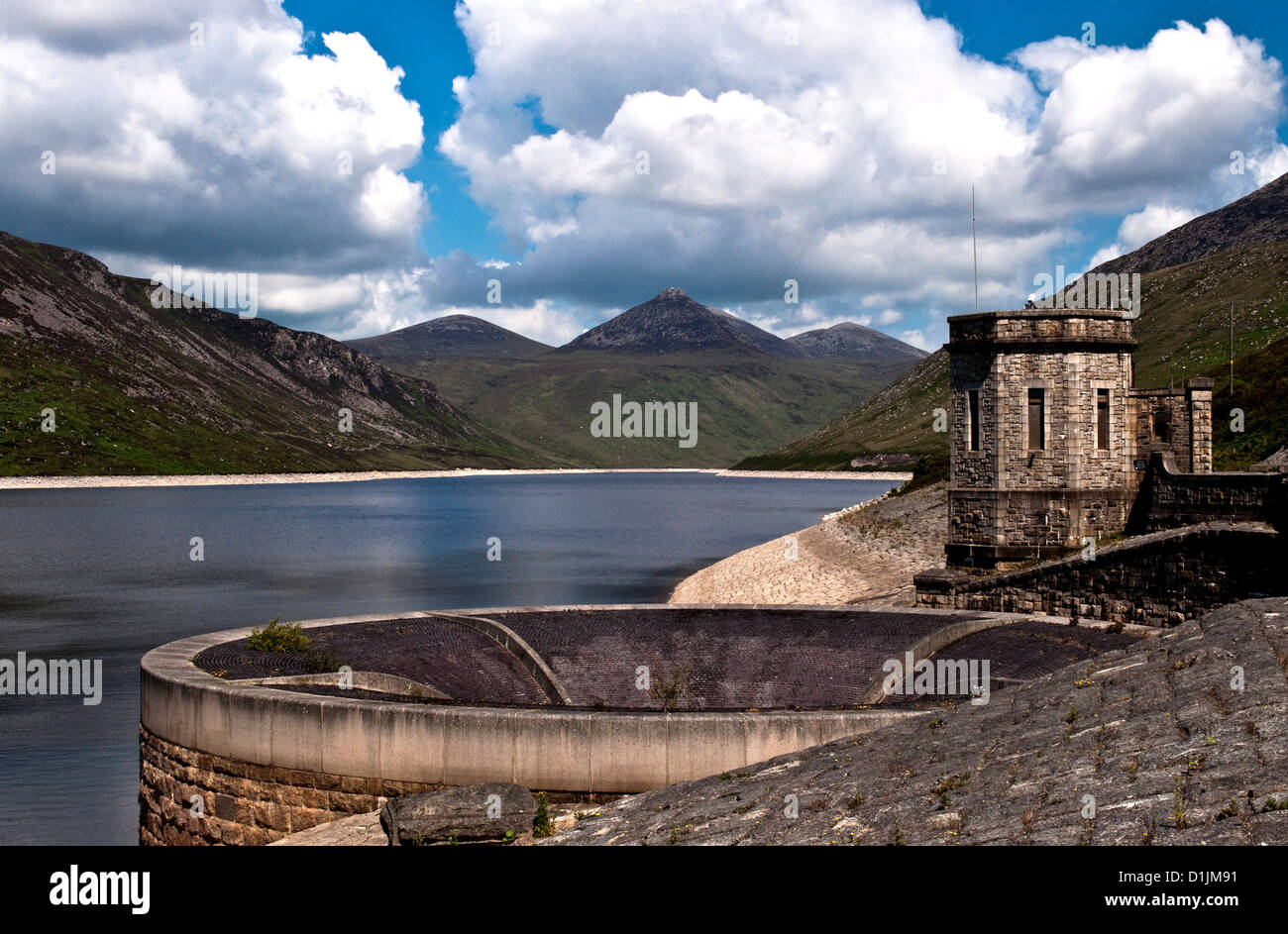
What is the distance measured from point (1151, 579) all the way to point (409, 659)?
17.6 metres

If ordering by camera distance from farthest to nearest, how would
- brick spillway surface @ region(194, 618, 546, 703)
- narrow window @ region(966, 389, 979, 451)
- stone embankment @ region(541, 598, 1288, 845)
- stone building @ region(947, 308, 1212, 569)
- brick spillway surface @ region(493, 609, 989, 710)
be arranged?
narrow window @ region(966, 389, 979, 451) → stone building @ region(947, 308, 1212, 569) → brick spillway surface @ region(493, 609, 989, 710) → brick spillway surface @ region(194, 618, 546, 703) → stone embankment @ region(541, 598, 1288, 845)

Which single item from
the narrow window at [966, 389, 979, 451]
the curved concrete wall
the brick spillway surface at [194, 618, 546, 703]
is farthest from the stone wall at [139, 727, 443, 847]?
the narrow window at [966, 389, 979, 451]

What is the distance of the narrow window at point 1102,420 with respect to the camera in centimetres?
3281

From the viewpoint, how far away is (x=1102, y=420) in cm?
3303

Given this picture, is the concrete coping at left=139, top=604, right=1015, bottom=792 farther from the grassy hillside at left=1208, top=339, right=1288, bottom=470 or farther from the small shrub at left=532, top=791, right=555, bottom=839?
the grassy hillside at left=1208, top=339, right=1288, bottom=470

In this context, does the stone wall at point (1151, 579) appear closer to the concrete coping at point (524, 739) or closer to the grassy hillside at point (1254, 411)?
the concrete coping at point (524, 739)

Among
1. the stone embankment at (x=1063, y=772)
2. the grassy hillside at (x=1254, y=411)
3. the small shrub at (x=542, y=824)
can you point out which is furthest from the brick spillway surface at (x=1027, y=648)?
the grassy hillside at (x=1254, y=411)

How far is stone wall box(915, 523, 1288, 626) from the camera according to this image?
76.1 ft

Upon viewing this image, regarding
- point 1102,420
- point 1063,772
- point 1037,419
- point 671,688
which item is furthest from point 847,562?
point 1063,772

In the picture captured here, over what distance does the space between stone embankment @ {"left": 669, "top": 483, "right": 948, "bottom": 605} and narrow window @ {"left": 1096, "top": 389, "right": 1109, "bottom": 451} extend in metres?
11.9

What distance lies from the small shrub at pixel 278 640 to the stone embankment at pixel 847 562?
26.7 meters

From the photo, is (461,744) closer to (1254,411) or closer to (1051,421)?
(1051,421)
